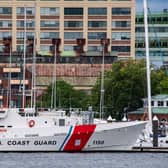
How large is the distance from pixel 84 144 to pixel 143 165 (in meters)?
17.5

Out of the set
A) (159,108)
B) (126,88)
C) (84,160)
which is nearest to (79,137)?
(84,160)

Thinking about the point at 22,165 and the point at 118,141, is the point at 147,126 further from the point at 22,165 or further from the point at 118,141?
the point at 22,165

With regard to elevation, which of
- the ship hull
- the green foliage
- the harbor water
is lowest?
the harbor water

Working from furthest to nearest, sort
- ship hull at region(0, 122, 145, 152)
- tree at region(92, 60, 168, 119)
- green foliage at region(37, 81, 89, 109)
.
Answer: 1. tree at region(92, 60, 168, 119)
2. green foliage at region(37, 81, 89, 109)
3. ship hull at region(0, 122, 145, 152)

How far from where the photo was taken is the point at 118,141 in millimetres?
114812

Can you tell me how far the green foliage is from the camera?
174m

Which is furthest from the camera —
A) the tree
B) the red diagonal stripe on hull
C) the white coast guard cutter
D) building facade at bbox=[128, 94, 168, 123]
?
the tree

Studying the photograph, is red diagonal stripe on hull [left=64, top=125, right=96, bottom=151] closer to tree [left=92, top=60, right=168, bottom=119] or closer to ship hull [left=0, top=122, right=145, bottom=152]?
ship hull [left=0, top=122, right=145, bottom=152]

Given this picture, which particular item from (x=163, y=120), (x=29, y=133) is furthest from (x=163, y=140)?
(x=163, y=120)

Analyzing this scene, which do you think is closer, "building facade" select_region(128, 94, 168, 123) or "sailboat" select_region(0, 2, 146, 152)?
"sailboat" select_region(0, 2, 146, 152)

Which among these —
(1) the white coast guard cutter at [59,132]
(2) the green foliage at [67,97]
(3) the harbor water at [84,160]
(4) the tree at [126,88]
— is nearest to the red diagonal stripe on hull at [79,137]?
(1) the white coast guard cutter at [59,132]

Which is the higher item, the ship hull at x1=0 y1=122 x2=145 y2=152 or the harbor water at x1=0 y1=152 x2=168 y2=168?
the ship hull at x1=0 y1=122 x2=145 y2=152

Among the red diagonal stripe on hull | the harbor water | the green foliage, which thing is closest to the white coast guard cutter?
the red diagonal stripe on hull

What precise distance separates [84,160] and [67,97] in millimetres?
81559
